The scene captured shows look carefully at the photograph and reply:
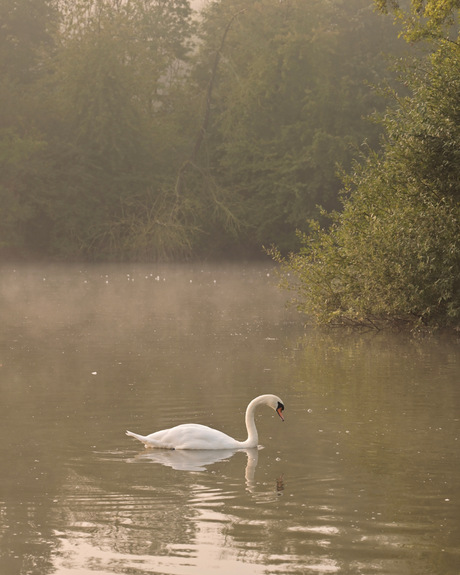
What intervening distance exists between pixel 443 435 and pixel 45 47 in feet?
176

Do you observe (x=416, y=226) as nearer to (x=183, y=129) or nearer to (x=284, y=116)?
(x=284, y=116)

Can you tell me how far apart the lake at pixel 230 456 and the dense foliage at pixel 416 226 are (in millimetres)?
781

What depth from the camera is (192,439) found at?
1084 cm

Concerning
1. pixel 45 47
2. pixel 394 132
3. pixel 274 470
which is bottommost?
pixel 274 470

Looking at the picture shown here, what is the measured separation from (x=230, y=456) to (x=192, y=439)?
41 cm

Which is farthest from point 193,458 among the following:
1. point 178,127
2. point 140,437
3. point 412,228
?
point 178,127

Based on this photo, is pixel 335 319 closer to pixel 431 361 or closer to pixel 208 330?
pixel 208 330

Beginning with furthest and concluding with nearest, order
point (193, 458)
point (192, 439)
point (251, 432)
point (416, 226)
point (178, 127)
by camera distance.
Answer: point (178, 127)
point (416, 226)
point (251, 432)
point (192, 439)
point (193, 458)

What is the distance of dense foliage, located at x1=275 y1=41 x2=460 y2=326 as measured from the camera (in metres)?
20.0

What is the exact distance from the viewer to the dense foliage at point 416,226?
19984 mm

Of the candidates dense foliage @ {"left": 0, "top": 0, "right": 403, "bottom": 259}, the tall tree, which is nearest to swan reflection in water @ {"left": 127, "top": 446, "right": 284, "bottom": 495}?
dense foliage @ {"left": 0, "top": 0, "right": 403, "bottom": 259}

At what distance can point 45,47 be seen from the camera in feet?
202

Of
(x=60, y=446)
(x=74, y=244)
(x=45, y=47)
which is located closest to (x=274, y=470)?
(x=60, y=446)

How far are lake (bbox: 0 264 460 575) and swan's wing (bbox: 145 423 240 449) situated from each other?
0.34 ft
